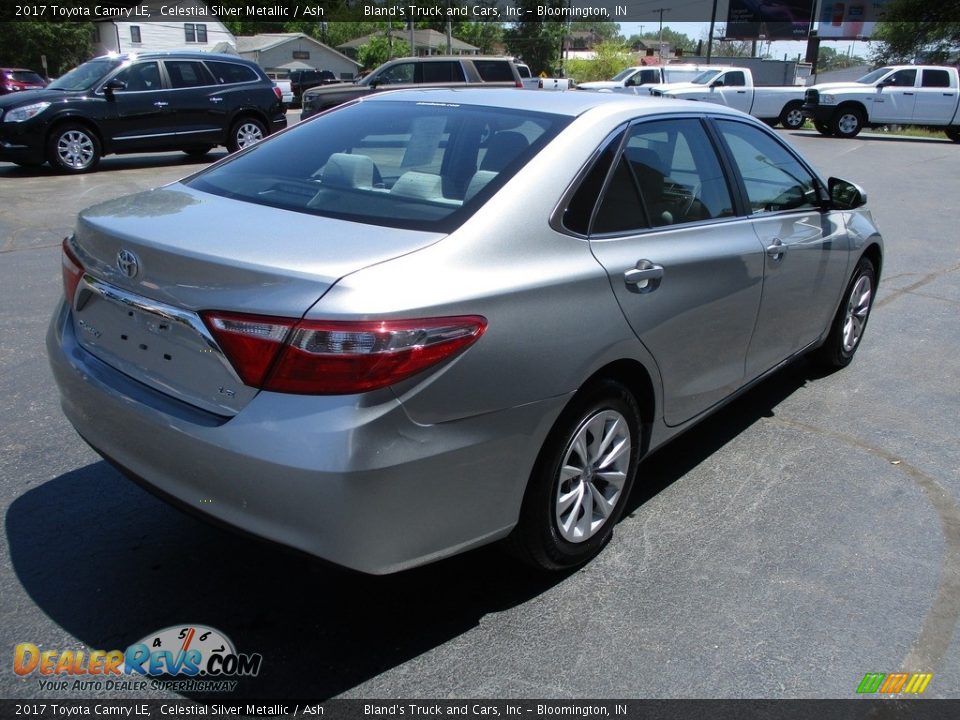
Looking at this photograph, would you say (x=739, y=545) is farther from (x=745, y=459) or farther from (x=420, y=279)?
(x=420, y=279)

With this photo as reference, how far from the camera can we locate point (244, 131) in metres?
14.8

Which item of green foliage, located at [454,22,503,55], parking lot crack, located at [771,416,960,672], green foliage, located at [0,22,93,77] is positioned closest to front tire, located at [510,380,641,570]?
parking lot crack, located at [771,416,960,672]

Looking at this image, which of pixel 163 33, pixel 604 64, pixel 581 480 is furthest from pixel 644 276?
pixel 163 33

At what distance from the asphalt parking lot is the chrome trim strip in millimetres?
637

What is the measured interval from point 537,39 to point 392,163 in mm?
77969

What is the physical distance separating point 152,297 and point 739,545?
2.37 m

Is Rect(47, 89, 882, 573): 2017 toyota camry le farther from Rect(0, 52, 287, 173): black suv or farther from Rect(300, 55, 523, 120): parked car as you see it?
Rect(300, 55, 523, 120): parked car

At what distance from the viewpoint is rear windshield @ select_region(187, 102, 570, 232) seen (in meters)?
2.87

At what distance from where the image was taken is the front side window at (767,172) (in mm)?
4062

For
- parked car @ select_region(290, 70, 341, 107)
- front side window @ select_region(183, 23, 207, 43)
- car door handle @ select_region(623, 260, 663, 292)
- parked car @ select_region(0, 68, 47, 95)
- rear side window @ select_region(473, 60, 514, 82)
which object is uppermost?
front side window @ select_region(183, 23, 207, 43)

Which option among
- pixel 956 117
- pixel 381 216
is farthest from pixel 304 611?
pixel 956 117

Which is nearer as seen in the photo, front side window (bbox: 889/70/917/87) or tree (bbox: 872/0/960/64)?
front side window (bbox: 889/70/917/87)

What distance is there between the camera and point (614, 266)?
2.99 metres

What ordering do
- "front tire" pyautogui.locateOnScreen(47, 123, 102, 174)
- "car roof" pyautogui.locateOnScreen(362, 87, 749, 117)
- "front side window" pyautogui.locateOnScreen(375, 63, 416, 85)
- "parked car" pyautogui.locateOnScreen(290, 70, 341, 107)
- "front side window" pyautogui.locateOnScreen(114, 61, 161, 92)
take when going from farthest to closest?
"parked car" pyautogui.locateOnScreen(290, 70, 341, 107), "front side window" pyautogui.locateOnScreen(375, 63, 416, 85), "front side window" pyautogui.locateOnScreen(114, 61, 161, 92), "front tire" pyautogui.locateOnScreen(47, 123, 102, 174), "car roof" pyautogui.locateOnScreen(362, 87, 749, 117)
